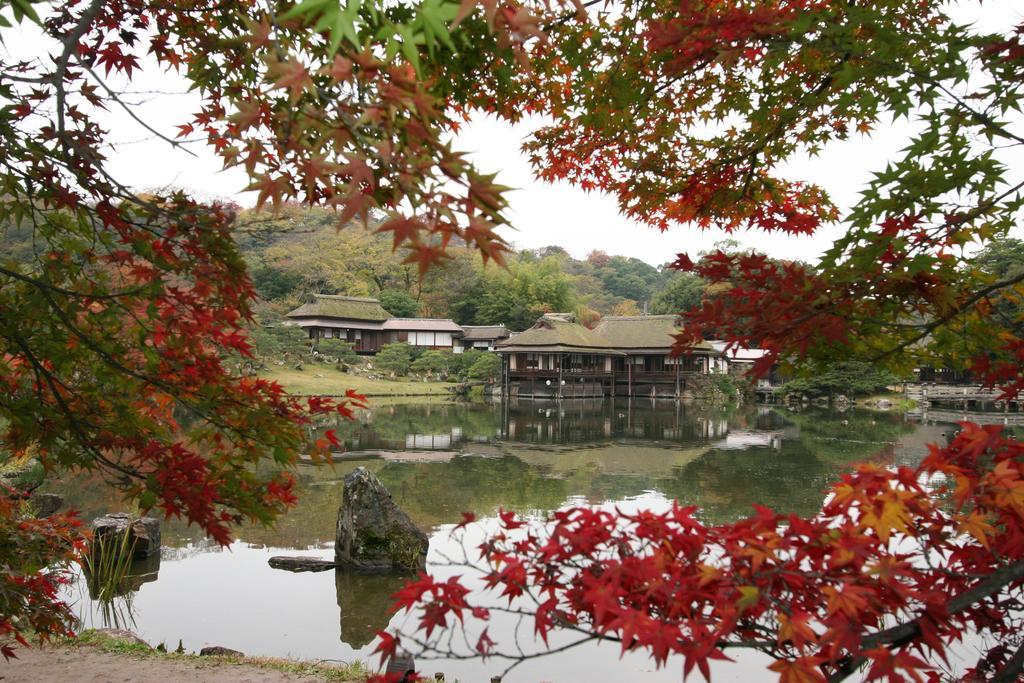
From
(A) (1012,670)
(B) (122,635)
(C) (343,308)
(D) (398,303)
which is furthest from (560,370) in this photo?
(A) (1012,670)

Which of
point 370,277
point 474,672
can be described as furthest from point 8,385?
point 370,277

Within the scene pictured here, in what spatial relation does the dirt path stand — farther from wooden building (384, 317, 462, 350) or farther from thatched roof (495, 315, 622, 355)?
wooden building (384, 317, 462, 350)

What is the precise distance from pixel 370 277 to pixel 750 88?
41.1 meters

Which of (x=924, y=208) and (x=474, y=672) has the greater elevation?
(x=924, y=208)

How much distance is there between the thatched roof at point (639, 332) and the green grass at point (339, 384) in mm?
8936

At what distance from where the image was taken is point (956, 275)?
2.35 metres

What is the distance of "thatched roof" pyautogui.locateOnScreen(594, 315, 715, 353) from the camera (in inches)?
Answer: 1335

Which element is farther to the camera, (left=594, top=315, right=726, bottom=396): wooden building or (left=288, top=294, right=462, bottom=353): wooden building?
(left=288, top=294, right=462, bottom=353): wooden building

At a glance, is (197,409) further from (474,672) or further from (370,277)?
(370,277)

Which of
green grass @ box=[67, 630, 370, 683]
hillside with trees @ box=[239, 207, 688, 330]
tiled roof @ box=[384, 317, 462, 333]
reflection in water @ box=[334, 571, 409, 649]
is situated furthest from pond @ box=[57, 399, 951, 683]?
hillside with trees @ box=[239, 207, 688, 330]

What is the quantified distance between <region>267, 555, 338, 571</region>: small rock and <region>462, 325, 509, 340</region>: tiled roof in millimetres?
32236

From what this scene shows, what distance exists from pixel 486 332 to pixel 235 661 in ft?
116

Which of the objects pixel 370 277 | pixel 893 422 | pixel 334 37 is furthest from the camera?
pixel 370 277

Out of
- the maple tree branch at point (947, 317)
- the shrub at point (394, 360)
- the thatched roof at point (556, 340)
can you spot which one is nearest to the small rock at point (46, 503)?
the maple tree branch at point (947, 317)
